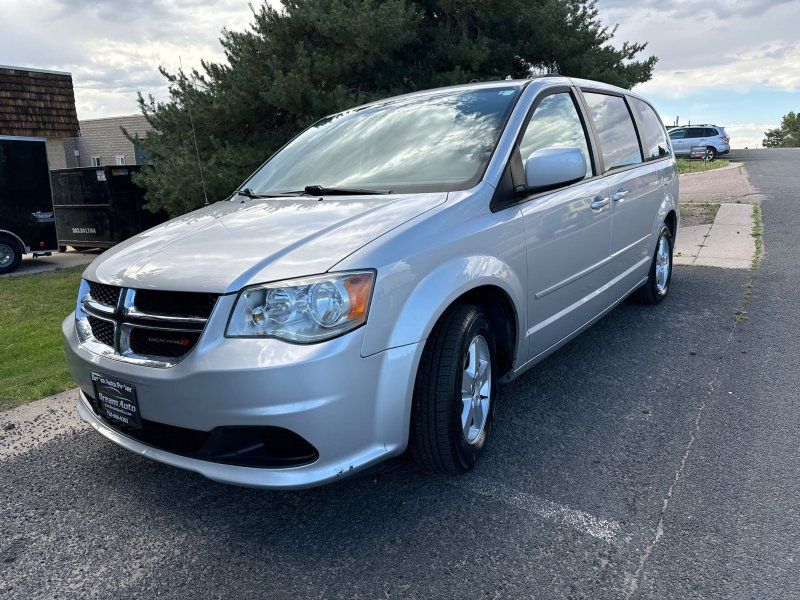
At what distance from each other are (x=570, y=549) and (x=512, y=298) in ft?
3.85

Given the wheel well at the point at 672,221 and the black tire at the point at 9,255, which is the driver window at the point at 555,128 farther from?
the black tire at the point at 9,255

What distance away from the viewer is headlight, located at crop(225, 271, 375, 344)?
235 cm

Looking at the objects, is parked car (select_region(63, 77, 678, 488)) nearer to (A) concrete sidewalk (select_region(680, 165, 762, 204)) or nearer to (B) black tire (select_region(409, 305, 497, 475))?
(B) black tire (select_region(409, 305, 497, 475))

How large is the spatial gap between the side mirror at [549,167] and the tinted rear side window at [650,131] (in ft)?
7.91

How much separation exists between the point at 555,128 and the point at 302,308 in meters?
2.21

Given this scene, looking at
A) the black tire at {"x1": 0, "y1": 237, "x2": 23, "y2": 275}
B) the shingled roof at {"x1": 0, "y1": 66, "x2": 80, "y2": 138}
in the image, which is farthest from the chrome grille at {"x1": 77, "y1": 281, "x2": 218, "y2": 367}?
the shingled roof at {"x1": 0, "y1": 66, "x2": 80, "y2": 138}

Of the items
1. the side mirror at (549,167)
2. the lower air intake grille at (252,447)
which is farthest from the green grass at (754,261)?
the lower air intake grille at (252,447)

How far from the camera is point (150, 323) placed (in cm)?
255

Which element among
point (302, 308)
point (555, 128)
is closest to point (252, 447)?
point (302, 308)

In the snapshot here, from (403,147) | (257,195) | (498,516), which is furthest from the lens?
(257,195)

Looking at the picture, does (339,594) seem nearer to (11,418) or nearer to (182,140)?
(11,418)

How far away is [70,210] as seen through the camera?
12.8 meters

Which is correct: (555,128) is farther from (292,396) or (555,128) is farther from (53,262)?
(53,262)

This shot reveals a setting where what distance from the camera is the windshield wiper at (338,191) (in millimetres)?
3236
